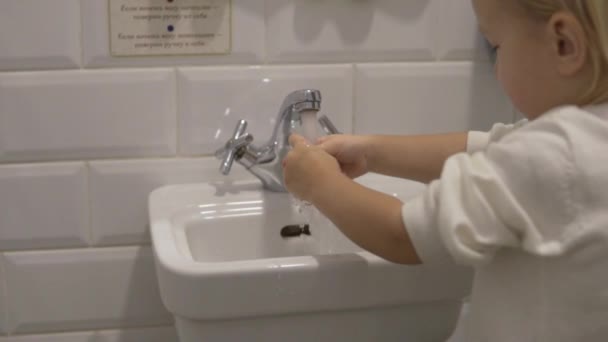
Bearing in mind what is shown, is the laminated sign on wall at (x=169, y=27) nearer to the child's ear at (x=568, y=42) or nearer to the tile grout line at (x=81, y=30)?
the tile grout line at (x=81, y=30)

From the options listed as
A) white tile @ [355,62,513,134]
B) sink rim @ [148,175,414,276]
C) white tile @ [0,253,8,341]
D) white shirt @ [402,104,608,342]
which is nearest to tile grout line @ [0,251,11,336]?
white tile @ [0,253,8,341]

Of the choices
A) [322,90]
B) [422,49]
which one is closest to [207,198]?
[322,90]

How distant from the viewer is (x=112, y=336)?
1035 millimetres

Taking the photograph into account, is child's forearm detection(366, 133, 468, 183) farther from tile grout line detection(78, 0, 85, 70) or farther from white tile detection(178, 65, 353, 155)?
tile grout line detection(78, 0, 85, 70)

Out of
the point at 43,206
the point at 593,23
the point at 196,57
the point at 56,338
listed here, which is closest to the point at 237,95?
the point at 196,57

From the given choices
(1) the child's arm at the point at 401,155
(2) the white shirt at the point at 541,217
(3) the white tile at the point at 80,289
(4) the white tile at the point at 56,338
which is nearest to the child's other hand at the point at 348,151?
(1) the child's arm at the point at 401,155

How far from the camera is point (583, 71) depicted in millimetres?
624

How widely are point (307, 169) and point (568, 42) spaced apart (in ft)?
0.87

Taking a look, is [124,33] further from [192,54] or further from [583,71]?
[583,71]

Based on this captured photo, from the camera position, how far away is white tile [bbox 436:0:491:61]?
1.02m

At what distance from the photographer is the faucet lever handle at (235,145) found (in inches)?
36.3

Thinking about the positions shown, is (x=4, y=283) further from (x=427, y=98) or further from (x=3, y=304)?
(x=427, y=98)

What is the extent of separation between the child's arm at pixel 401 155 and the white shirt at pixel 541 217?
21cm

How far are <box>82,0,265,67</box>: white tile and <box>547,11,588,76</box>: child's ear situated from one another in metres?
0.44
